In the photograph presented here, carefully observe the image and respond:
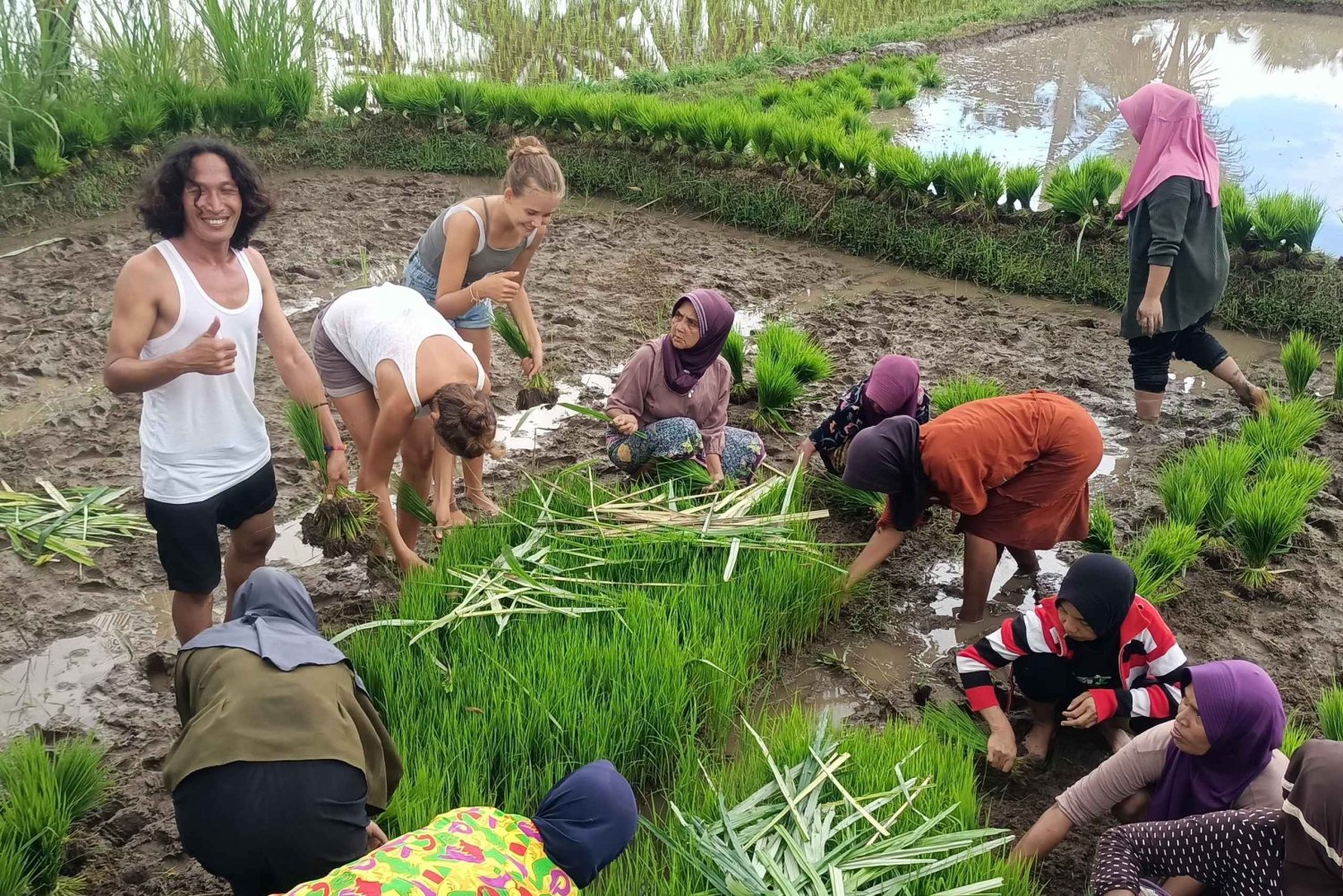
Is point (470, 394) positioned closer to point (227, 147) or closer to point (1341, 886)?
point (227, 147)

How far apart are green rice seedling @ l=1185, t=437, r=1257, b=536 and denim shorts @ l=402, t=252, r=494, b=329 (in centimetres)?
283

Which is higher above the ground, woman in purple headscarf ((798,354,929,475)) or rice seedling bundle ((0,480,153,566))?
woman in purple headscarf ((798,354,929,475))

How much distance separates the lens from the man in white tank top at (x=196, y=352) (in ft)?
8.39

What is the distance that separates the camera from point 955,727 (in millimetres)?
2918

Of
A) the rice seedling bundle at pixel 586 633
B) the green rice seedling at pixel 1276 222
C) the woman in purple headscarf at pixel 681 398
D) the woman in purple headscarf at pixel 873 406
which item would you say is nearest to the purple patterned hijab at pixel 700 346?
the woman in purple headscarf at pixel 681 398

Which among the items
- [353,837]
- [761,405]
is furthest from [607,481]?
[353,837]

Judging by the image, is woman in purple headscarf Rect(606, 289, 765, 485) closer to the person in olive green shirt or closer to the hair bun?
the hair bun

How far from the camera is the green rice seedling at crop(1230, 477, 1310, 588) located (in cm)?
361

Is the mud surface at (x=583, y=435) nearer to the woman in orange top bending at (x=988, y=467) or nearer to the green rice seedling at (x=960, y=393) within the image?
the woman in orange top bending at (x=988, y=467)

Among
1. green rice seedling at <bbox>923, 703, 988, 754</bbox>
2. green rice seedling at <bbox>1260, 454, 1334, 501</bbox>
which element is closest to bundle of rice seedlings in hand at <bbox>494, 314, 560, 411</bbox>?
green rice seedling at <bbox>923, 703, 988, 754</bbox>

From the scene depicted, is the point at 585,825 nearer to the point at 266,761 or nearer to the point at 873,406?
the point at 266,761

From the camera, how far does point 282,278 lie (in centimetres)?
586

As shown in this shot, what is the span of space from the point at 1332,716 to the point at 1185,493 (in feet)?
3.94

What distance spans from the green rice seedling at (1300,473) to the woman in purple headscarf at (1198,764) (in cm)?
191
